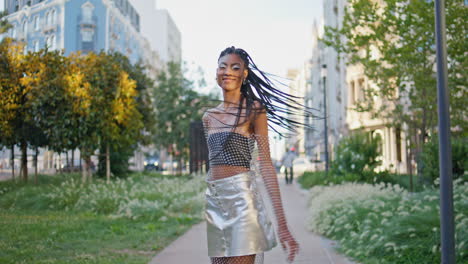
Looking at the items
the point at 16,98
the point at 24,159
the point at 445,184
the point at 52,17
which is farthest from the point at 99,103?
the point at 445,184

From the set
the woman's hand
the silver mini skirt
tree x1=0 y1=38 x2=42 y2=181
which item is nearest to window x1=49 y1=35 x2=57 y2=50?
tree x1=0 y1=38 x2=42 y2=181

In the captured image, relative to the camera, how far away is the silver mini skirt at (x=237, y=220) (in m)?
2.61

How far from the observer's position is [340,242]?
283 inches

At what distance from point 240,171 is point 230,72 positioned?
1.89 ft

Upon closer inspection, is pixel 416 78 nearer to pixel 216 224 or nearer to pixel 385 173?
pixel 385 173

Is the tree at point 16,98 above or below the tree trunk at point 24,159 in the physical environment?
above

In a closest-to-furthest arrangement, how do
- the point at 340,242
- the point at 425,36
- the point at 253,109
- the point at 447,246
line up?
the point at 253,109
the point at 447,246
the point at 340,242
the point at 425,36

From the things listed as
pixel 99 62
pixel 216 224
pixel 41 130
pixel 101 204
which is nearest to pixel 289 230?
pixel 216 224

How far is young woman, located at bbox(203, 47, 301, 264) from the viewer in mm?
2623

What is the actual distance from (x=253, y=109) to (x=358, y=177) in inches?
512

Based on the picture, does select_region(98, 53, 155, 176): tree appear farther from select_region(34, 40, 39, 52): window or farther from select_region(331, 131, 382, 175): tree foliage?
select_region(331, 131, 382, 175): tree foliage

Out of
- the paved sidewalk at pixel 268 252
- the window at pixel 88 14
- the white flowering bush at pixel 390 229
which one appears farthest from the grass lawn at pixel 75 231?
the window at pixel 88 14

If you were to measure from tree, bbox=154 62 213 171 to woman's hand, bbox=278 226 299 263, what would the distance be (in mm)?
27614

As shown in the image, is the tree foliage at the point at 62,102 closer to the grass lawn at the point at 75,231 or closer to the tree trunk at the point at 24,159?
the tree trunk at the point at 24,159
